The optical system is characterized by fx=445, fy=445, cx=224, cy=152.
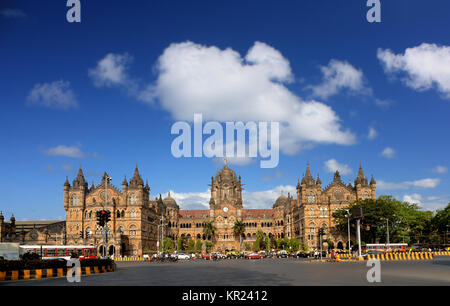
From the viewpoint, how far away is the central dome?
477 ft

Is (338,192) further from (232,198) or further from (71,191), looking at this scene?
(71,191)

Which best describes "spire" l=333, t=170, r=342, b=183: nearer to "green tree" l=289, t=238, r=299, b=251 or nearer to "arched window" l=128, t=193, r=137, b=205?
"green tree" l=289, t=238, r=299, b=251

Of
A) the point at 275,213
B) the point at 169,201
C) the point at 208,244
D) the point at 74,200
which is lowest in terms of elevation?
the point at 208,244

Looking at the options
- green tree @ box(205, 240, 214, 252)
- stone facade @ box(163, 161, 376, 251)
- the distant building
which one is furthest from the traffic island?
green tree @ box(205, 240, 214, 252)

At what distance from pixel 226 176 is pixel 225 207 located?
12297 mm

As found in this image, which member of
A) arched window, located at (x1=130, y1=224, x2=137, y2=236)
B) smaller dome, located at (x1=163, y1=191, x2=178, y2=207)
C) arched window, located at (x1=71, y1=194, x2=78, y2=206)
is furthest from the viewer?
smaller dome, located at (x1=163, y1=191, x2=178, y2=207)

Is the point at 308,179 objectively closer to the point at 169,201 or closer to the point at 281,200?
the point at 281,200

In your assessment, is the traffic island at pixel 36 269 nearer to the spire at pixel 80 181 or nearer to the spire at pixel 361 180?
the spire at pixel 80 181

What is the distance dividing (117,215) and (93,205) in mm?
6342

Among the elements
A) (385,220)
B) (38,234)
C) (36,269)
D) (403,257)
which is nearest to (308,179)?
(385,220)

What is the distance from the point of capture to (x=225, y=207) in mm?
138625

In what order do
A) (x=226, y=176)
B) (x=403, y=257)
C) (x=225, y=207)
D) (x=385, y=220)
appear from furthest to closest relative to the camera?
1. (x=226, y=176)
2. (x=225, y=207)
3. (x=385, y=220)
4. (x=403, y=257)

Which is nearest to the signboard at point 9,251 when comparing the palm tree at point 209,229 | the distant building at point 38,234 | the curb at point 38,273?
the curb at point 38,273
